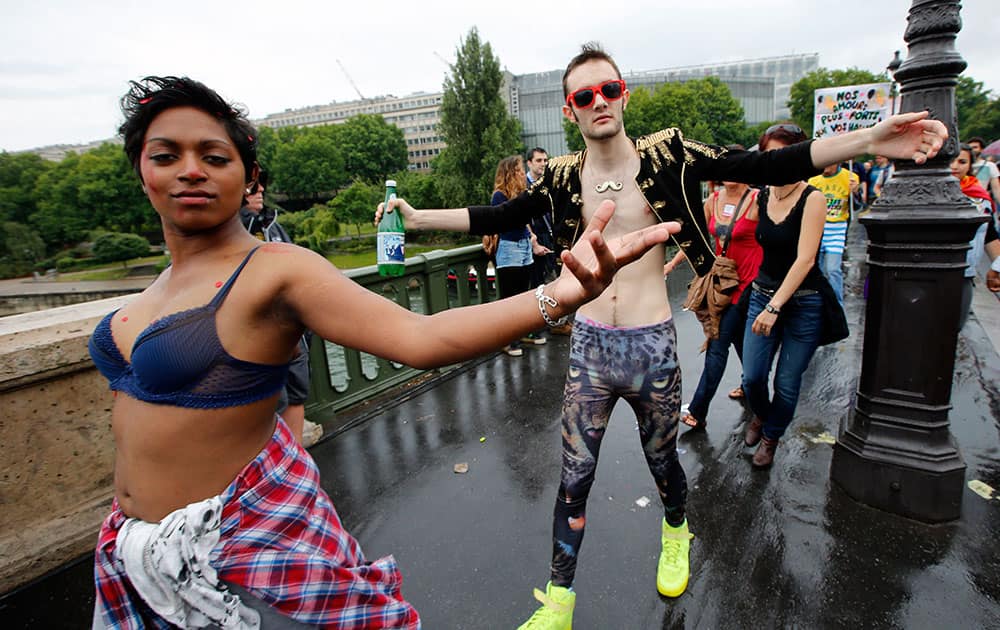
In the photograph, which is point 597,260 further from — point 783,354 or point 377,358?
point 377,358

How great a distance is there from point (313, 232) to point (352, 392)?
165 ft

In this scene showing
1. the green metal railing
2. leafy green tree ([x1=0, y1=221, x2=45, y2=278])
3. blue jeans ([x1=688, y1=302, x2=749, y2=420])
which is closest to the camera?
blue jeans ([x1=688, y1=302, x2=749, y2=420])

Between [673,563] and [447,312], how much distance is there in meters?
2.17

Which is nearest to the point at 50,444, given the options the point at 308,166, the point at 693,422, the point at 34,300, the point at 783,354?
the point at 693,422

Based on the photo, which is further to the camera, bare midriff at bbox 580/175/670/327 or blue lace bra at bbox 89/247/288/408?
bare midriff at bbox 580/175/670/327

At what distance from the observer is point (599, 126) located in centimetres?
229

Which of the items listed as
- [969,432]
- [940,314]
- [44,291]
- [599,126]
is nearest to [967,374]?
[969,432]

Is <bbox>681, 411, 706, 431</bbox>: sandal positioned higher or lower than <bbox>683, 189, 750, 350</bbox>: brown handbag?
lower

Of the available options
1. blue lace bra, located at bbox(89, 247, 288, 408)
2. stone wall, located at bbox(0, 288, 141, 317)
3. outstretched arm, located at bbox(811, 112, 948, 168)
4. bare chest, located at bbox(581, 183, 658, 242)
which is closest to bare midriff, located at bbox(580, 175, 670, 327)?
bare chest, located at bbox(581, 183, 658, 242)

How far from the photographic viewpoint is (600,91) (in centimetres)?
225

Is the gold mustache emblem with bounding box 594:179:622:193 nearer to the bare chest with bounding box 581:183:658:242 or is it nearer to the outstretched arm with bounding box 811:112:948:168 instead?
the bare chest with bounding box 581:183:658:242

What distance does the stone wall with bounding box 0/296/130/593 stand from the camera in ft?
9.81

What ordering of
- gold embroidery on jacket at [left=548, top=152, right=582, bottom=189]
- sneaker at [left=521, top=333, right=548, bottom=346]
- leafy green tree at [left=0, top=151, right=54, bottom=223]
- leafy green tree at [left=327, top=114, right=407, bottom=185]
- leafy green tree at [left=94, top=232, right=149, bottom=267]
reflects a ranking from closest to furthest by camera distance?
gold embroidery on jacket at [left=548, top=152, right=582, bottom=189]
sneaker at [left=521, top=333, right=548, bottom=346]
leafy green tree at [left=94, top=232, right=149, bottom=267]
leafy green tree at [left=0, top=151, right=54, bottom=223]
leafy green tree at [left=327, top=114, right=407, bottom=185]

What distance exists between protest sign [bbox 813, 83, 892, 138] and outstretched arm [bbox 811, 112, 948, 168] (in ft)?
28.6
